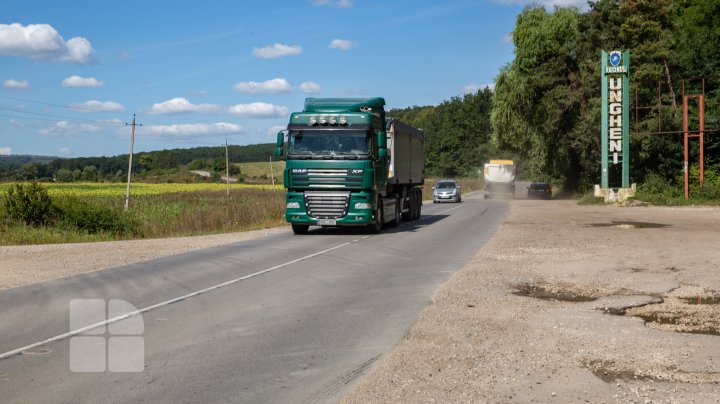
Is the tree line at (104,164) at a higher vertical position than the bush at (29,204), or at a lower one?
higher

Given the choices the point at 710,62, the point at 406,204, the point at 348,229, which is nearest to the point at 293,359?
the point at 348,229

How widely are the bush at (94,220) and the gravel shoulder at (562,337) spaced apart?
47.1 ft

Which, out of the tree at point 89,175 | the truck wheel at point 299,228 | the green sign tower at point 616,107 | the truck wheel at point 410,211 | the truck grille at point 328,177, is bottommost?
the truck wheel at point 299,228

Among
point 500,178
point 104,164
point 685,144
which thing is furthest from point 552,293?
point 104,164

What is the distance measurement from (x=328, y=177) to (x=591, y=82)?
31.9 m

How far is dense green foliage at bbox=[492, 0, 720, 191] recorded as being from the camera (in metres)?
45.2

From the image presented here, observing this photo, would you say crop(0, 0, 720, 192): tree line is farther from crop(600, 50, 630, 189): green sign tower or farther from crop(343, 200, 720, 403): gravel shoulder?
crop(343, 200, 720, 403): gravel shoulder

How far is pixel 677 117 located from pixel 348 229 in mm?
26551

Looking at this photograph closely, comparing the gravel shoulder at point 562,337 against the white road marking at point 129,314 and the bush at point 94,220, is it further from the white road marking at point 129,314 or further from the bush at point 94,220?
the bush at point 94,220

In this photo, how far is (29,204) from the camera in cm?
2581

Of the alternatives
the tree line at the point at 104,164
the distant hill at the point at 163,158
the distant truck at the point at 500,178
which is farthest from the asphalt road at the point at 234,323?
the distant hill at the point at 163,158

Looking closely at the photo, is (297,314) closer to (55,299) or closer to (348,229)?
(55,299)

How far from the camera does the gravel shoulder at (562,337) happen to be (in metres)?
5.99

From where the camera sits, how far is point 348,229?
26047 millimetres
